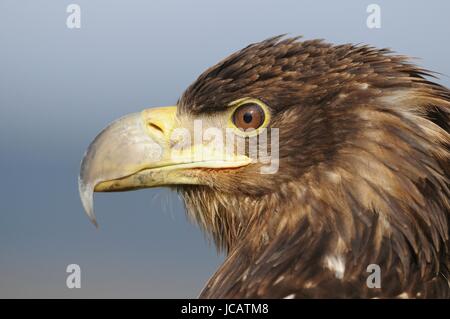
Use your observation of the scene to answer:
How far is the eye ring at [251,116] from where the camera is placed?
4164 millimetres

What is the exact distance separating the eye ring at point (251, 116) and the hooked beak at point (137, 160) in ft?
0.44

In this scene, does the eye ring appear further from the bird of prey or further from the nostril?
the nostril

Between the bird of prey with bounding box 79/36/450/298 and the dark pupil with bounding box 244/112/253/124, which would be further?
the dark pupil with bounding box 244/112/253/124

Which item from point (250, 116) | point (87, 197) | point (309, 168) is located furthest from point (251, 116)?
point (87, 197)

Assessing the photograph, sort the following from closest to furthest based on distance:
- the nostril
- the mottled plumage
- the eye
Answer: the mottled plumage
the eye
the nostril

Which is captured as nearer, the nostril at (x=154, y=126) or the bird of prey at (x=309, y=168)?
the bird of prey at (x=309, y=168)

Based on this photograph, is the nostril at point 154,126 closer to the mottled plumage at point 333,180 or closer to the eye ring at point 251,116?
the mottled plumage at point 333,180

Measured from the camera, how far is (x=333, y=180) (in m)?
3.97

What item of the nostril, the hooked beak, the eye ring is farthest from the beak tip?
the eye ring

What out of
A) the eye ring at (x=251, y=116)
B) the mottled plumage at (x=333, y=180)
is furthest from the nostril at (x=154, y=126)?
the eye ring at (x=251, y=116)

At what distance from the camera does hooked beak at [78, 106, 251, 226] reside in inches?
165

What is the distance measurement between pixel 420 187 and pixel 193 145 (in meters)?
1.07

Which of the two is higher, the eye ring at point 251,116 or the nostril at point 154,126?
the eye ring at point 251,116

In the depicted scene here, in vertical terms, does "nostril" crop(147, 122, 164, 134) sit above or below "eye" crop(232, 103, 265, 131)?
below
